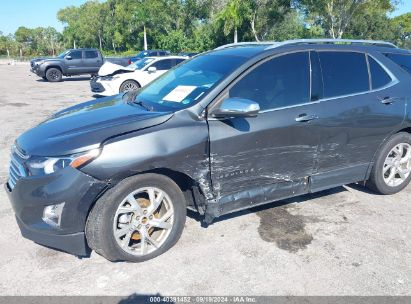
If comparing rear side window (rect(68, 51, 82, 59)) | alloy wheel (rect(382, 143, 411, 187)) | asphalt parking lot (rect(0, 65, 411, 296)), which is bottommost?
asphalt parking lot (rect(0, 65, 411, 296))

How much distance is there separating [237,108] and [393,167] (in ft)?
8.21

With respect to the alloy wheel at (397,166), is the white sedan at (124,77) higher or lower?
higher

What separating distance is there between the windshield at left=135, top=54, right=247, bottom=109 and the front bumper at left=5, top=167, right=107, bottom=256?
1080mm

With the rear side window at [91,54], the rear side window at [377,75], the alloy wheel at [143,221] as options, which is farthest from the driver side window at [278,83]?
the rear side window at [91,54]

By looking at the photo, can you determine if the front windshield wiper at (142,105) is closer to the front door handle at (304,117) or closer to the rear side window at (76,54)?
the front door handle at (304,117)

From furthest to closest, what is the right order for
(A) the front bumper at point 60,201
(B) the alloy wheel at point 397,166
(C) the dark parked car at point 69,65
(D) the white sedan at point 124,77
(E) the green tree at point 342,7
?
(E) the green tree at point 342,7 < (C) the dark parked car at point 69,65 < (D) the white sedan at point 124,77 < (B) the alloy wheel at point 397,166 < (A) the front bumper at point 60,201

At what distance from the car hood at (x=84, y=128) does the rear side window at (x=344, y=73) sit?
68.6 inches

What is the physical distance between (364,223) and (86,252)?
8.98ft

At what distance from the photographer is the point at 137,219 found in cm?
314

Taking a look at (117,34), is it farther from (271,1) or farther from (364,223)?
(364,223)

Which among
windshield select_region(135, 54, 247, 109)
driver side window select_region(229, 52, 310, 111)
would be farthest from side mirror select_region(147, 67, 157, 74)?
driver side window select_region(229, 52, 310, 111)

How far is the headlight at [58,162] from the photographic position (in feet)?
9.21

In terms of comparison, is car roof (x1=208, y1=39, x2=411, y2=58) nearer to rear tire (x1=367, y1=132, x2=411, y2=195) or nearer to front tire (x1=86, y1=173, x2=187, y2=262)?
rear tire (x1=367, y1=132, x2=411, y2=195)

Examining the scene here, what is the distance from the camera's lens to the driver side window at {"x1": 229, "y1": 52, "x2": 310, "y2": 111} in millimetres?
3479
